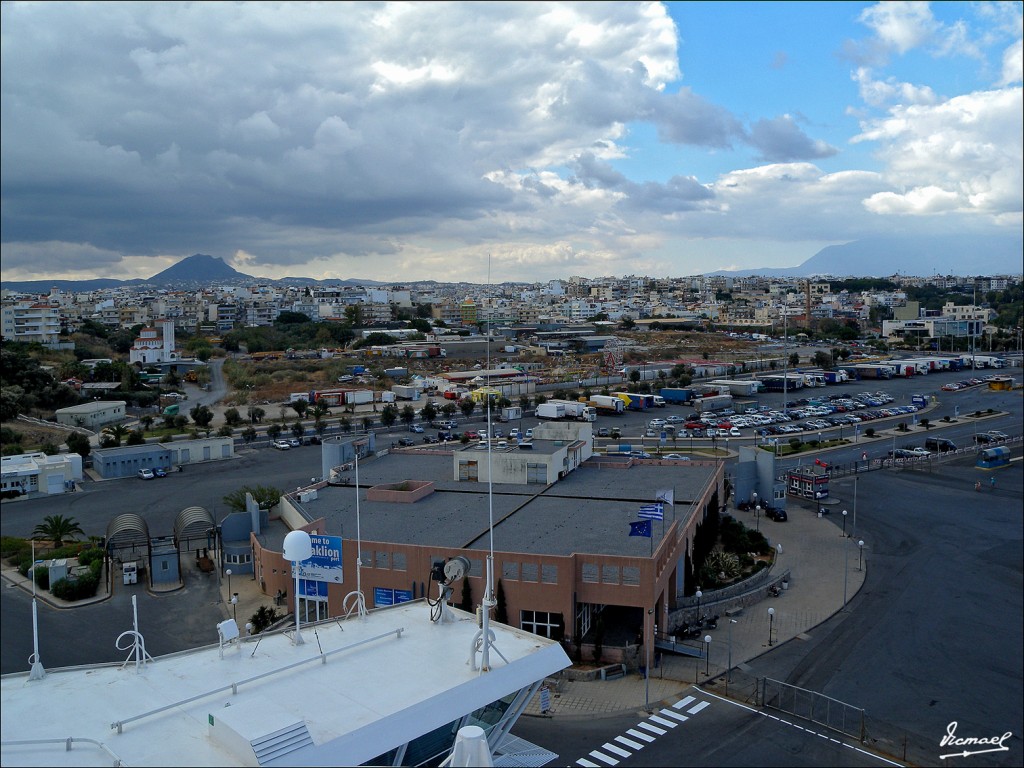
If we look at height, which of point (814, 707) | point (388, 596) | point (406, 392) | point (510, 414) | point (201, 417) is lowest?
point (814, 707)

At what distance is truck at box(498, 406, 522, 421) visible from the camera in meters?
25.6

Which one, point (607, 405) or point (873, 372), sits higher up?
point (873, 372)

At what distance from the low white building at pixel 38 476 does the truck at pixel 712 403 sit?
1917 centimetres

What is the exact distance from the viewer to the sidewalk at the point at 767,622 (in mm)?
7590

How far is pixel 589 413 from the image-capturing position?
25.3 metres

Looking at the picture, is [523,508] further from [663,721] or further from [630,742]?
[630,742]

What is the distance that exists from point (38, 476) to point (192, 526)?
6.80 metres

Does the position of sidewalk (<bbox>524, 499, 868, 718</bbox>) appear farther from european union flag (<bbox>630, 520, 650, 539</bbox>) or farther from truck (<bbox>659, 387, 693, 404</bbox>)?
truck (<bbox>659, 387, 693, 404</bbox>)

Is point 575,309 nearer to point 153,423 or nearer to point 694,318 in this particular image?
point 694,318

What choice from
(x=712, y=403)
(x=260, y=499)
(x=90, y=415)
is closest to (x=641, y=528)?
(x=260, y=499)

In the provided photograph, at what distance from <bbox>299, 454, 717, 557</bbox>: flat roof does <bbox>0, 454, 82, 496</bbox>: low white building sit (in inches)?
292

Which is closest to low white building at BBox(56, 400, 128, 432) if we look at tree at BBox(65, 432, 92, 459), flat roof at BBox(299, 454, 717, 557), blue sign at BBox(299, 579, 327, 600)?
tree at BBox(65, 432, 92, 459)

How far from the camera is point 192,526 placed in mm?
11977

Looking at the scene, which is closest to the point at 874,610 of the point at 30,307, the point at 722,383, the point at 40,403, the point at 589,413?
the point at 589,413
